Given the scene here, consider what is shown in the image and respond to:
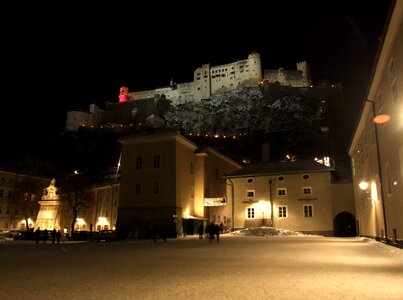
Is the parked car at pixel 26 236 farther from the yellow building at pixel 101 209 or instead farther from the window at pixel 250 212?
the window at pixel 250 212

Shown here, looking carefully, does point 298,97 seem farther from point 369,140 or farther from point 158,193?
point 369,140

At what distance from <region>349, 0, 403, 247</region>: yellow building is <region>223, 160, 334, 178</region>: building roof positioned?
15.0m

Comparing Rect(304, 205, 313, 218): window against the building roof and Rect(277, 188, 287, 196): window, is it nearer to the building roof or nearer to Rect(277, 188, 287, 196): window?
Rect(277, 188, 287, 196): window

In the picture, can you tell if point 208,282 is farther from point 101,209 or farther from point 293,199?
point 101,209

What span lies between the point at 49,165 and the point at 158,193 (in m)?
65.1

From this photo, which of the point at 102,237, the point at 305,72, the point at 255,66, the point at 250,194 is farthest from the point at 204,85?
the point at 102,237

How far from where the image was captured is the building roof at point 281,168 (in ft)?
119

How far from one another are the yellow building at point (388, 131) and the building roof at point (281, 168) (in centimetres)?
1500

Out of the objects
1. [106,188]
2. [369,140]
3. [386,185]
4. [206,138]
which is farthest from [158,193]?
[206,138]

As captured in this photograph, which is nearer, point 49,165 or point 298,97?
point 49,165

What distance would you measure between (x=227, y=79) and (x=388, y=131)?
103531mm

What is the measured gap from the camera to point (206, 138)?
96.8 meters

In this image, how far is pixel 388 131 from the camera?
48.6 ft

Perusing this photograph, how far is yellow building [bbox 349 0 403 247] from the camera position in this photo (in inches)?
482
